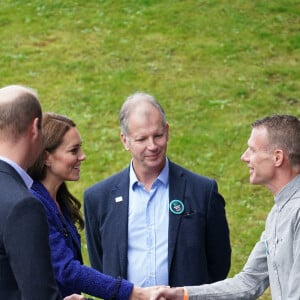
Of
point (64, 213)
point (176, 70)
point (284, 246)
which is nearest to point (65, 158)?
point (64, 213)

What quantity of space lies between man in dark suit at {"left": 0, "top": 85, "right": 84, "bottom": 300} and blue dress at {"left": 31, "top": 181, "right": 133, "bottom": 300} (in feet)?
3.41

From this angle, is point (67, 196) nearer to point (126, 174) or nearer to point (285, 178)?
point (126, 174)

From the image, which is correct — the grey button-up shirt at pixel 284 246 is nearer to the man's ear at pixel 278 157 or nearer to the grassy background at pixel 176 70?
the man's ear at pixel 278 157

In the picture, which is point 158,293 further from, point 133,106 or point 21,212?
point 21,212

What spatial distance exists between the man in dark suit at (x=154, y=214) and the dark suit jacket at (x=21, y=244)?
1.74 meters

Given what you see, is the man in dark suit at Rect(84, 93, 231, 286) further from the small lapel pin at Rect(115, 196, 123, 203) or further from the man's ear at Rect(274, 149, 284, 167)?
the man's ear at Rect(274, 149, 284, 167)

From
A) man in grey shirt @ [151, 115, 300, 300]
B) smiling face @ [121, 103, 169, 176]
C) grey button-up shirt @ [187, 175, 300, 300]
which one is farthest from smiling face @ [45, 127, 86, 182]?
grey button-up shirt @ [187, 175, 300, 300]

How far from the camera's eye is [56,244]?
214 inches

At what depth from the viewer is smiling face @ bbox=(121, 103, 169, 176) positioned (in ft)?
19.6

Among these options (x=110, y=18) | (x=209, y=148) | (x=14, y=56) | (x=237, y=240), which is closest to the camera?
(x=237, y=240)

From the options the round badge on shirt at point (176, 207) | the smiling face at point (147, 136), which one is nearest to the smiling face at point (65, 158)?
the smiling face at point (147, 136)

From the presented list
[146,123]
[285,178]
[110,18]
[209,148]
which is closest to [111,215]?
[146,123]

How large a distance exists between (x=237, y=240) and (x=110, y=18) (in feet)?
25.4

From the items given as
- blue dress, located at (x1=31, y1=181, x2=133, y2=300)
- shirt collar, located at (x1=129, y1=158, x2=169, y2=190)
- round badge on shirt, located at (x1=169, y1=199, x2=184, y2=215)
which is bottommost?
blue dress, located at (x1=31, y1=181, x2=133, y2=300)
